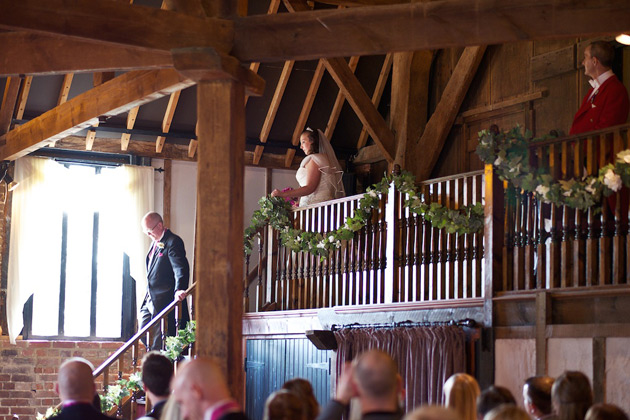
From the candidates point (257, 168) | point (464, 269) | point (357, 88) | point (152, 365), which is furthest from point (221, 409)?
point (257, 168)

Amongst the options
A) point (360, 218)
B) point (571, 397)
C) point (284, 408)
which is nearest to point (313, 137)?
point (360, 218)

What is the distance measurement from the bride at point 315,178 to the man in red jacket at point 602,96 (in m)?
3.15

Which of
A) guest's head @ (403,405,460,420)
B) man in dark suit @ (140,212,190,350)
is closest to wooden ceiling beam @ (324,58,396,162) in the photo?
man in dark suit @ (140,212,190,350)

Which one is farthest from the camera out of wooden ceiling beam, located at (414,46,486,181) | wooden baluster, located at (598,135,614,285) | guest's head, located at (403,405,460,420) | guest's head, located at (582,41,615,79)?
wooden ceiling beam, located at (414,46,486,181)

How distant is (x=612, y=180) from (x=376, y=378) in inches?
136

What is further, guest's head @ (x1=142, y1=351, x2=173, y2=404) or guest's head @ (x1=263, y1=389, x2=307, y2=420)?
guest's head @ (x1=142, y1=351, x2=173, y2=404)

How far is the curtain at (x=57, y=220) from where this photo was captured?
37.3ft

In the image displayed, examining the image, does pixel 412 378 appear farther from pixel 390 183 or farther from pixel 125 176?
pixel 125 176

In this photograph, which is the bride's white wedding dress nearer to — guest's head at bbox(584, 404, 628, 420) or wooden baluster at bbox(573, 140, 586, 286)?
wooden baluster at bbox(573, 140, 586, 286)

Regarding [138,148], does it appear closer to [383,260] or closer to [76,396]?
[383,260]

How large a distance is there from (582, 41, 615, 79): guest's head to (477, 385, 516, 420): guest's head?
367 cm

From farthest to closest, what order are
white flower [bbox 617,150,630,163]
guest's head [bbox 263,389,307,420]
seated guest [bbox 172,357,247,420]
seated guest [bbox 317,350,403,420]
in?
white flower [bbox 617,150,630,163], seated guest [bbox 172,357,247,420], guest's head [bbox 263,389,307,420], seated guest [bbox 317,350,403,420]

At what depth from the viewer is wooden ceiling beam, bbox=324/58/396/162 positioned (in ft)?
37.0

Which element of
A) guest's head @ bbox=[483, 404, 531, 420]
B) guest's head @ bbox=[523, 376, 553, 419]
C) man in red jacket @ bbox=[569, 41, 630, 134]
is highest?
man in red jacket @ bbox=[569, 41, 630, 134]
